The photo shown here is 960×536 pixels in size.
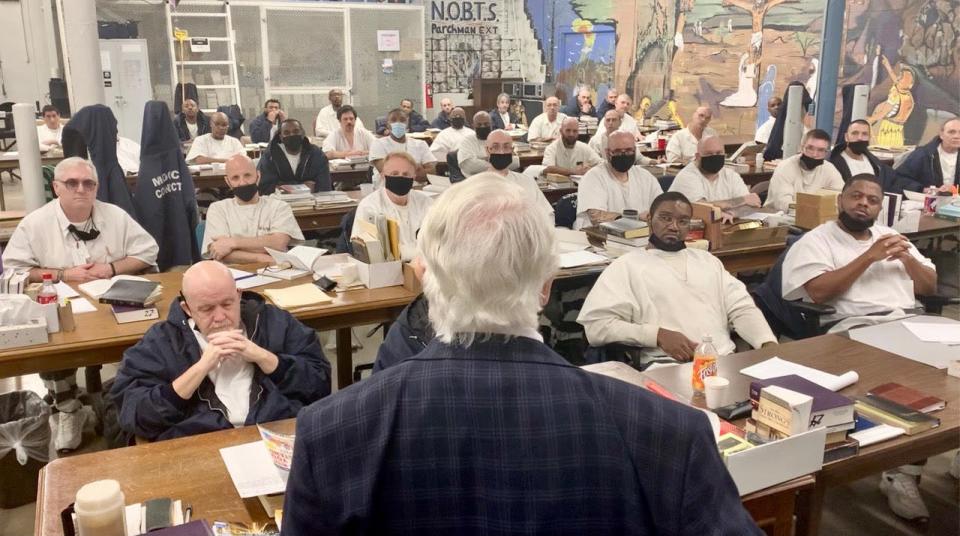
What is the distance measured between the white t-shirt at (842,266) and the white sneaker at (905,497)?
2.73 feet

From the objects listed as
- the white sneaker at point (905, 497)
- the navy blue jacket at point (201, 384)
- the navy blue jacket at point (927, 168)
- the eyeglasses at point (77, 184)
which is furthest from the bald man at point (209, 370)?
the navy blue jacket at point (927, 168)

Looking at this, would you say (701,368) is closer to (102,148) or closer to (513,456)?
(513,456)

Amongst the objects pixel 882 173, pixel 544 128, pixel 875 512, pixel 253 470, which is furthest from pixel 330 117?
pixel 253 470

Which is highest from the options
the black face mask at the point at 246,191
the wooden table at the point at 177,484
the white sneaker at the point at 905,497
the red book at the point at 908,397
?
the black face mask at the point at 246,191

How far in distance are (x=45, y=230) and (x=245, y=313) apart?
191 centimetres

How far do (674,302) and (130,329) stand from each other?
227 cm

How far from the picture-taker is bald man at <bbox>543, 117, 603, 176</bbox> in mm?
7891

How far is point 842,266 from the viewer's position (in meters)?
3.91

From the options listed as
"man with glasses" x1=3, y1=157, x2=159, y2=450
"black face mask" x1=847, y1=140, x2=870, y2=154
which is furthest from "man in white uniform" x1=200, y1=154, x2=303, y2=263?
"black face mask" x1=847, y1=140, x2=870, y2=154

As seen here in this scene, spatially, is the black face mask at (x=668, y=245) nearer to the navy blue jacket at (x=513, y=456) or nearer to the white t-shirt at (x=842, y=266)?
the white t-shirt at (x=842, y=266)

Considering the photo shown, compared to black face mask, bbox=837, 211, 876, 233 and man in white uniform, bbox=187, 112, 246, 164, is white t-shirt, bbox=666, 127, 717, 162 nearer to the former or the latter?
man in white uniform, bbox=187, 112, 246, 164

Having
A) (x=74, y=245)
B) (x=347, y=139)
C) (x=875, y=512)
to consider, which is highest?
(x=347, y=139)

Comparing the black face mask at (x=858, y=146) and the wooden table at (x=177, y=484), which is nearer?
the wooden table at (x=177, y=484)

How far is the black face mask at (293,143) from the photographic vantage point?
672 centimetres
